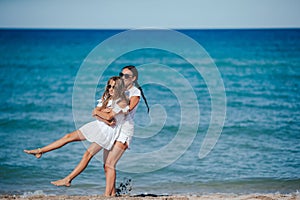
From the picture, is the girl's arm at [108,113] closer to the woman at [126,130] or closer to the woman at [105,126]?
the woman at [105,126]

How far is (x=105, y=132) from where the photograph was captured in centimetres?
777

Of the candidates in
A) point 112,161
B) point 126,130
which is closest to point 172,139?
point 112,161

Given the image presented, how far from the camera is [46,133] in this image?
1472 cm

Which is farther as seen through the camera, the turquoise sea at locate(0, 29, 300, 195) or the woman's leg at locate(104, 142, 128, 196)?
the turquoise sea at locate(0, 29, 300, 195)

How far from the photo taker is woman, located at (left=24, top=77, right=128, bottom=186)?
776cm

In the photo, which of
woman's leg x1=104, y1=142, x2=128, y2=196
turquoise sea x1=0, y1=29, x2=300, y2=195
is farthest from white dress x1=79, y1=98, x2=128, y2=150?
turquoise sea x1=0, y1=29, x2=300, y2=195

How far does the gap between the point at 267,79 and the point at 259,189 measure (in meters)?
19.1

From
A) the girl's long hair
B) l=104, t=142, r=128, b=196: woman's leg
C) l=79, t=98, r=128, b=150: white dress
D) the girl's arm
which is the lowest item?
l=104, t=142, r=128, b=196: woman's leg

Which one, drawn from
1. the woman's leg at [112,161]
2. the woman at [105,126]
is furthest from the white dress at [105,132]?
the woman's leg at [112,161]

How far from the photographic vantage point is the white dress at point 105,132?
7.77 metres

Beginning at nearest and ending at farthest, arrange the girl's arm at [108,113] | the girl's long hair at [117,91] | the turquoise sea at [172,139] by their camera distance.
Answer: the girl's arm at [108,113], the girl's long hair at [117,91], the turquoise sea at [172,139]

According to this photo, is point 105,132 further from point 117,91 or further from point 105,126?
point 117,91

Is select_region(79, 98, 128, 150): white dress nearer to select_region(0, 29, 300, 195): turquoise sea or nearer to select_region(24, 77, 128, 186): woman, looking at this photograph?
select_region(24, 77, 128, 186): woman

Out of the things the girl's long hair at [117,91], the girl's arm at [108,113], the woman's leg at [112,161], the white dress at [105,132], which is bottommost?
the woman's leg at [112,161]
